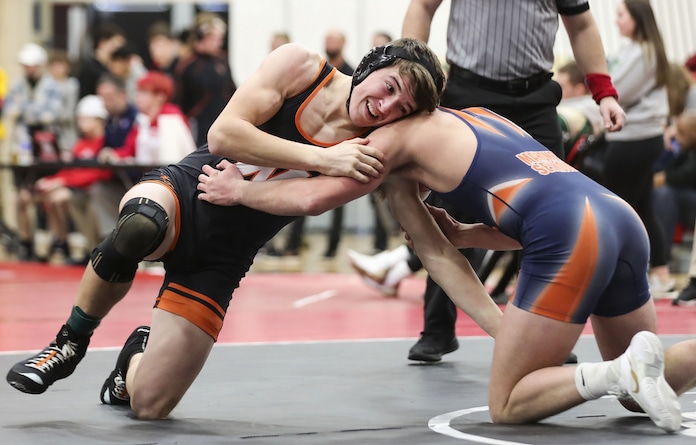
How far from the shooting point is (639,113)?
6500 millimetres

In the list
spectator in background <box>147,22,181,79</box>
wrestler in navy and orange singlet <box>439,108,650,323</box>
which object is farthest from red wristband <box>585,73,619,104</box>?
spectator in background <box>147,22,181,79</box>

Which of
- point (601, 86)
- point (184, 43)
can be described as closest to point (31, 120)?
point (184, 43)

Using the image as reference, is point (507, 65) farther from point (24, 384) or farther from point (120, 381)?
point (24, 384)

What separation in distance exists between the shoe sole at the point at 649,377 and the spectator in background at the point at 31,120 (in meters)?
7.85

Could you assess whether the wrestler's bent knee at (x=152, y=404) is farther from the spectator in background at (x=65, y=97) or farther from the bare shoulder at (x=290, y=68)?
the spectator in background at (x=65, y=97)

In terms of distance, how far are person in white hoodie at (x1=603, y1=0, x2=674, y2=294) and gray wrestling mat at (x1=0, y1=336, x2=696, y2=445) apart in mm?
2362

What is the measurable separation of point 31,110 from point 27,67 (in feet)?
1.52

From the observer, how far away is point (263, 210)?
10.2ft

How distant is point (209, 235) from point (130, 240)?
33cm

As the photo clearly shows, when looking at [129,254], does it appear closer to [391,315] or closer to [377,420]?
[377,420]

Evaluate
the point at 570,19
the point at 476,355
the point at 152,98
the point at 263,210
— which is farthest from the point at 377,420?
the point at 152,98

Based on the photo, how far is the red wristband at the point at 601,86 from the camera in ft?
13.5

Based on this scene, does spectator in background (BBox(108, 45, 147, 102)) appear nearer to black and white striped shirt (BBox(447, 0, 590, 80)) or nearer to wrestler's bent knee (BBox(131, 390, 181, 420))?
black and white striped shirt (BBox(447, 0, 590, 80))

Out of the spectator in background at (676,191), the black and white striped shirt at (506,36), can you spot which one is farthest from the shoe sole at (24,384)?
the spectator in background at (676,191)
